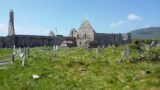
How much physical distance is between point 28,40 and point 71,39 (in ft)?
57.4

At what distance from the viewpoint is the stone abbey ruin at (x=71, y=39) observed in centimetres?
8856

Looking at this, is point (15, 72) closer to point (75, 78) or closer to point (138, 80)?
point (75, 78)

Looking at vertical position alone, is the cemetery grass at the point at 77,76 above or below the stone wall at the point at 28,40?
Answer: below

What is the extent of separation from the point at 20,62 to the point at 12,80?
21.7 feet

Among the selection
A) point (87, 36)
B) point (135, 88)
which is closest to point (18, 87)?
point (135, 88)

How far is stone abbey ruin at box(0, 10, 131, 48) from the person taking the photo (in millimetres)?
88562

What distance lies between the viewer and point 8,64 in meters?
35.5

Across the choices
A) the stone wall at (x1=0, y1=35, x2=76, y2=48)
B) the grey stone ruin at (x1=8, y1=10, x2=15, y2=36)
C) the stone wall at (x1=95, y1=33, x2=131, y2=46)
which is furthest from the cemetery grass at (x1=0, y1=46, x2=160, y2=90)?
the stone wall at (x1=95, y1=33, x2=131, y2=46)

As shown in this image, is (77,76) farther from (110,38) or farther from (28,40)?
(110,38)

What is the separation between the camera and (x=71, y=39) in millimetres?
105688

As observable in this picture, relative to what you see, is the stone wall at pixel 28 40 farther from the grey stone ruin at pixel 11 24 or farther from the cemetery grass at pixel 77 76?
the cemetery grass at pixel 77 76

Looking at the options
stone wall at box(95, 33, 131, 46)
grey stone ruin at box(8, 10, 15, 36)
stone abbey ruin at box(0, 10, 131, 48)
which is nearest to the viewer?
stone abbey ruin at box(0, 10, 131, 48)

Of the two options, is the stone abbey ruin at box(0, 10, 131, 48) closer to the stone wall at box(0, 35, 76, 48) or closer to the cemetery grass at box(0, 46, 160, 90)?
the stone wall at box(0, 35, 76, 48)

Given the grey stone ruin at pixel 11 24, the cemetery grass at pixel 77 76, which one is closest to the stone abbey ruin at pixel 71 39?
the grey stone ruin at pixel 11 24
